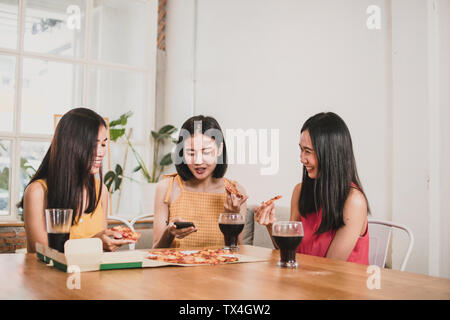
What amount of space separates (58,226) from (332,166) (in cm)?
111

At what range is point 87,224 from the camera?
2.00 m

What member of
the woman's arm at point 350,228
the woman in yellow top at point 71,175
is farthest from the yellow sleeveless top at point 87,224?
the woman's arm at point 350,228

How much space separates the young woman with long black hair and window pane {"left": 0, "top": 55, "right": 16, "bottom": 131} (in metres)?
3.93

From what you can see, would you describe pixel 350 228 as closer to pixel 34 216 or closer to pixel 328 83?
pixel 34 216

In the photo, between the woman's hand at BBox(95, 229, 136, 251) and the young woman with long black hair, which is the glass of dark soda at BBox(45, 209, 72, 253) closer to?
→ the woman's hand at BBox(95, 229, 136, 251)

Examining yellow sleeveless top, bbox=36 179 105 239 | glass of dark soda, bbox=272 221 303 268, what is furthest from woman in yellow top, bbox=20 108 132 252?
glass of dark soda, bbox=272 221 303 268

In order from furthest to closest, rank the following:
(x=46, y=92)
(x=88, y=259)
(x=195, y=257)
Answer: (x=46, y=92), (x=195, y=257), (x=88, y=259)

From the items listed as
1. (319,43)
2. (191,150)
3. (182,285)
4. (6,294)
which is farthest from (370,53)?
(6,294)

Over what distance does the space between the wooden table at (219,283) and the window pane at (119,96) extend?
4.14m

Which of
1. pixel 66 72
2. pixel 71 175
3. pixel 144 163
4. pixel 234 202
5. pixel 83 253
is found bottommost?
pixel 83 253

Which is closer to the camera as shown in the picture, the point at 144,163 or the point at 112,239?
the point at 112,239

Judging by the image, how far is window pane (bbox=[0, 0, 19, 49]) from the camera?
190 inches

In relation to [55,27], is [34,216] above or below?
below

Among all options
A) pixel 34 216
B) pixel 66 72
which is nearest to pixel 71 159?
pixel 34 216
